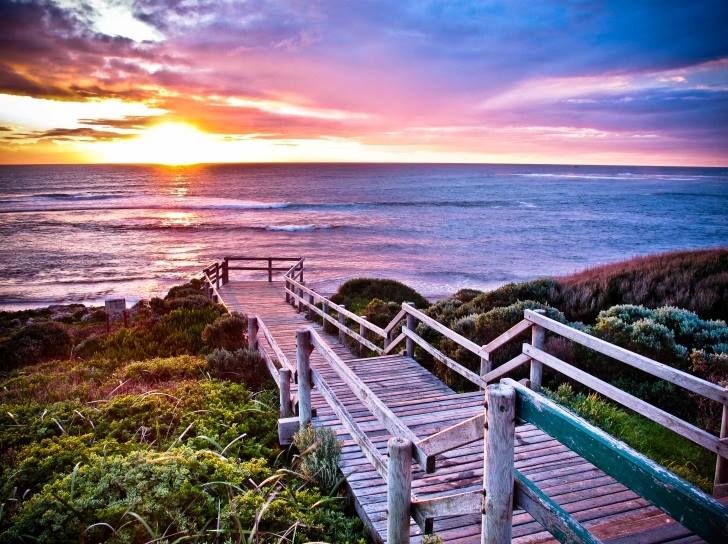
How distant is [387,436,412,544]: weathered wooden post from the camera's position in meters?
2.83

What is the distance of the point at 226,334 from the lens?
11219mm

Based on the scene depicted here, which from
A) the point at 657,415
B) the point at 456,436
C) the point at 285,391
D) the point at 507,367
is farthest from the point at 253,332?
the point at 456,436

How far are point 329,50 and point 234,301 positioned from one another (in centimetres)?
1399

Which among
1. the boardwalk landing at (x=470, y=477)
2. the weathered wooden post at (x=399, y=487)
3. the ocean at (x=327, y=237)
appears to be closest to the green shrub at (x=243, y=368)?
the boardwalk landing at (x=470, y=477)

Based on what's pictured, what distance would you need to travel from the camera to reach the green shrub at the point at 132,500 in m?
3.64

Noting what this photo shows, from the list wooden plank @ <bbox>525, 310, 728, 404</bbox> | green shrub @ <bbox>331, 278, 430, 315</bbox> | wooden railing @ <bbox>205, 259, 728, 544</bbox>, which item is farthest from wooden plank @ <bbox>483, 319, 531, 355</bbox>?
green shrub @ <bbox>331, 278, 430, 315</bbox>

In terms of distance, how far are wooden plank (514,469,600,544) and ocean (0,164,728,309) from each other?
2383cm

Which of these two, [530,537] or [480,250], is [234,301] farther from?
[480,250]

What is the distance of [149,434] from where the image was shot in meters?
5.77

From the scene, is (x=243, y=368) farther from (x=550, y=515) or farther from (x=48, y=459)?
(x=550, y=515)

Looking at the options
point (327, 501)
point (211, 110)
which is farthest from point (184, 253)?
point (327, 501)

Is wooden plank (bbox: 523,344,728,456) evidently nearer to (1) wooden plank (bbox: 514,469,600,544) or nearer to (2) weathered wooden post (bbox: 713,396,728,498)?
(2) weathered wooden post (bbox: 713,396,728,498)

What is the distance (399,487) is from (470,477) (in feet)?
5.79

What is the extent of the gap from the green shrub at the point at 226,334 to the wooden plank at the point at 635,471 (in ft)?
31.3
